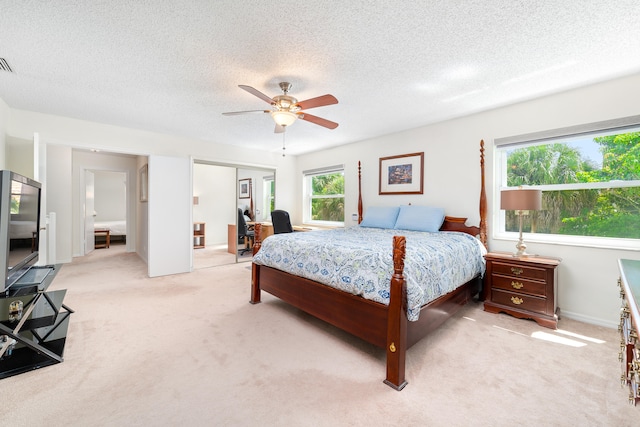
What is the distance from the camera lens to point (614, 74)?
241 centimetres

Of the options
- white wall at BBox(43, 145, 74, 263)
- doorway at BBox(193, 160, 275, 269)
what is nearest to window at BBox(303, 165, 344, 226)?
doorway at BBox(193, 160, 275, 269)

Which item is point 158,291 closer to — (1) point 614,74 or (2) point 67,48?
(2) point 67,48

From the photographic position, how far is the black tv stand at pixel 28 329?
175 centimetres

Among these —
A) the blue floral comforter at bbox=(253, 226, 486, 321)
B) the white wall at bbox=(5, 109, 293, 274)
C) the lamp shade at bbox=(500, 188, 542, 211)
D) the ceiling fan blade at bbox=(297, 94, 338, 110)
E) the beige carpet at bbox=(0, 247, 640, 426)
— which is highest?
the white wall at bbox=(5, 109, 293, 274)

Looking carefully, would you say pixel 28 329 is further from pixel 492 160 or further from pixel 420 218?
pixel 492 160

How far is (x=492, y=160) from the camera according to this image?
326 cm

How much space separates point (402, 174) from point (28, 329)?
429cm

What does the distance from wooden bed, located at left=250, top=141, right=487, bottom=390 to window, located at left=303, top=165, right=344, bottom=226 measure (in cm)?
270

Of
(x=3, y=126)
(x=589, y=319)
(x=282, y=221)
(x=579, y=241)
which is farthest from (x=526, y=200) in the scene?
(x=3, y=126)

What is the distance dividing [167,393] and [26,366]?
1089mm

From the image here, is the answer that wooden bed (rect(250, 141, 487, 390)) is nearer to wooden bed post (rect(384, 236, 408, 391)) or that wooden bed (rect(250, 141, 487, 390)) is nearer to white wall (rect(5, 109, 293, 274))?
wooden bed post (rect(384, 236, 408, 391))

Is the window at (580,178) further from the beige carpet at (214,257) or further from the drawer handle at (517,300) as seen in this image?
the beige carpet at (214,257)

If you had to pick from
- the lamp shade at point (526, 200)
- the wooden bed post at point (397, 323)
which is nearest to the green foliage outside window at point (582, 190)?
the lamp shade at point (526, 200)

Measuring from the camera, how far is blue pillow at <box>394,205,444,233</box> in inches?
136
